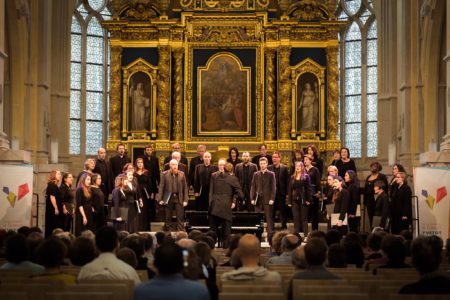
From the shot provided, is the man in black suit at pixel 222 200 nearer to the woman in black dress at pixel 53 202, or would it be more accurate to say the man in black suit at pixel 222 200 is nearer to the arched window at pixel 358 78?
the woman in black dress at pixel 53 202

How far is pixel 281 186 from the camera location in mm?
19719

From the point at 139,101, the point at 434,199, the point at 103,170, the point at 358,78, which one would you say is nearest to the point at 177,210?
the point at 103,170

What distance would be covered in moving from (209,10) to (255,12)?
1269 millimetres

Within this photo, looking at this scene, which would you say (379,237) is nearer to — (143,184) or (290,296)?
(290,296)

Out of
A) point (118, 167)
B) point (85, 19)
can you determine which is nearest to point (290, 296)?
point (118, 167)

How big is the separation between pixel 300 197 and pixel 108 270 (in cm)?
1110

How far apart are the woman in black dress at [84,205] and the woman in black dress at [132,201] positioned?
1042 millimetres

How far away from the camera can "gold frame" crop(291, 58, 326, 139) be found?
25.8m

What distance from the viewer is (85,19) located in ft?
91.6

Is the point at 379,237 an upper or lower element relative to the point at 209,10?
lower

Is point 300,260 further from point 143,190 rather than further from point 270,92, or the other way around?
point 270,92

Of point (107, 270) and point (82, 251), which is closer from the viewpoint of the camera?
point (107, 270)

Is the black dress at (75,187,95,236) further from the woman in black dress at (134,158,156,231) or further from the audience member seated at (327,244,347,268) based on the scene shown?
the audience member seated at (327,244,347,268)

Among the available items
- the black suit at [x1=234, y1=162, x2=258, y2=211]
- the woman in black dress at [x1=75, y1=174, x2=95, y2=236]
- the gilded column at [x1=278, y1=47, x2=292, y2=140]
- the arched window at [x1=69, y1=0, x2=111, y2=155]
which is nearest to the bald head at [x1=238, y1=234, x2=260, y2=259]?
the woman in black dress at [x1=75, y1=174, x2=95, y2=236]
